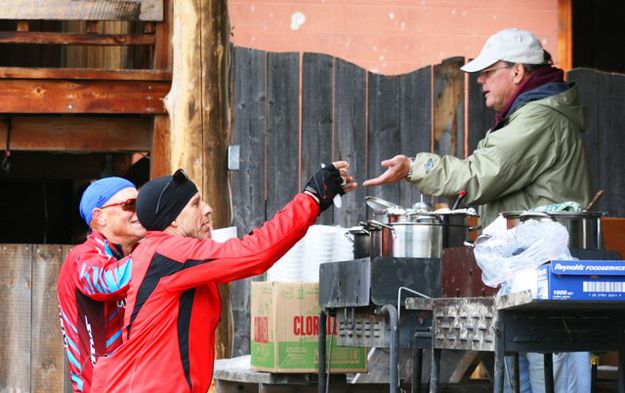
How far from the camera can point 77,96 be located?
8.86m

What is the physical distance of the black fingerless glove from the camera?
4879 mm

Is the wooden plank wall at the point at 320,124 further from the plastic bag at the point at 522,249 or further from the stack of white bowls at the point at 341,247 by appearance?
the plastic bag at the point at 522,249

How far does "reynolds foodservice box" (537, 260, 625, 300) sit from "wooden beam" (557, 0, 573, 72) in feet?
21.6

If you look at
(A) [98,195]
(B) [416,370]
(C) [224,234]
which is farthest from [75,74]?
(B) [416,370]

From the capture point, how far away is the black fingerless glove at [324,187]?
4879 millimetres

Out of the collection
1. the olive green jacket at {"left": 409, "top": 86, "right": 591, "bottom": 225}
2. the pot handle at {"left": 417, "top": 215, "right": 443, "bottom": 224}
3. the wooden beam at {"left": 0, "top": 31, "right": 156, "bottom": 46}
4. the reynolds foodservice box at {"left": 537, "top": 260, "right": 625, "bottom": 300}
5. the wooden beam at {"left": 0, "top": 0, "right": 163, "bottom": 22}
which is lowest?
the reynolds foodservice box at {"left": 537, "top": 260, "right": 625, "bottom": 300}

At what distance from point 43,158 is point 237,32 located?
3.43m

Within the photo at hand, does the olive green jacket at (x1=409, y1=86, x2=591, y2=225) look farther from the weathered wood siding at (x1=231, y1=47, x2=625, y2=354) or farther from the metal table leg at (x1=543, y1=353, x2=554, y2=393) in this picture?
the weathered wood siding at (x1=231, y1=47, x2=625, y2=354)

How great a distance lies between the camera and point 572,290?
4105 millimetres

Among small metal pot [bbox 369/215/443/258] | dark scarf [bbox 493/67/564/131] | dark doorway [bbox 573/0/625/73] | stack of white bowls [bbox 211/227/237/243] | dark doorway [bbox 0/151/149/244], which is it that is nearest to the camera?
small metal pot [bbox 369/215/443/258]

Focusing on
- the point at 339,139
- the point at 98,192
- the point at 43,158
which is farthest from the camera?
the point at 43,158

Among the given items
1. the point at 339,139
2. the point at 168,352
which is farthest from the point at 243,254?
the point at 339,139

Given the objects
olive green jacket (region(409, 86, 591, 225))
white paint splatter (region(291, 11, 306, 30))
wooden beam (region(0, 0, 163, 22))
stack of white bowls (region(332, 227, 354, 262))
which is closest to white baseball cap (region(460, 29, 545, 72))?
olive green jacket (region(409, 86, 591, 225))

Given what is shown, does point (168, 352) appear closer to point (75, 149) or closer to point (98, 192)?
point (98, 192)
